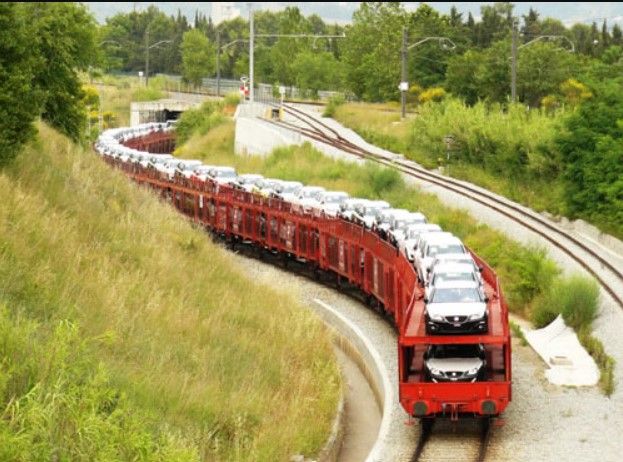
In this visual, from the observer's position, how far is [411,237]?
33.2 metres

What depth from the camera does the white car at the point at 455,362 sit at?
22.3 m

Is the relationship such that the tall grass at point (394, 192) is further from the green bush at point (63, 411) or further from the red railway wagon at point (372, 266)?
the green bush at point (63, 411)

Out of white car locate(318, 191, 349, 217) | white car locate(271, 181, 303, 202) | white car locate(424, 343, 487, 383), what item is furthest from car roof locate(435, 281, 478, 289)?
white car locate(271, 181, 303, 202)

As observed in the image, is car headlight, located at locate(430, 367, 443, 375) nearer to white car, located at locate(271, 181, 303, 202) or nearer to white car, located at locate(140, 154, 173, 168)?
white car, located at locate(271, 181, 303, 202)

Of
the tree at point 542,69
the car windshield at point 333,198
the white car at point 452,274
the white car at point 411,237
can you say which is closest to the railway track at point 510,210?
the white car at point 411,237

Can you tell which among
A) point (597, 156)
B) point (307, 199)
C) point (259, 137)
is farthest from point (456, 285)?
point (259, 137)

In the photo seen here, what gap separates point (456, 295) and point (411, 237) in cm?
977

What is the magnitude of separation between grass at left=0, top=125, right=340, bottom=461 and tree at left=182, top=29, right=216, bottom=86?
97808mm

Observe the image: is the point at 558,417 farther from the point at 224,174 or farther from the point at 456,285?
the point at 224,174

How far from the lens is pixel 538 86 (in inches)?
2995

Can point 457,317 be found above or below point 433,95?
above

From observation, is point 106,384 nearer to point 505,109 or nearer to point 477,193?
point 477,193

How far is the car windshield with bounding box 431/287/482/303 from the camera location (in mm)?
23219

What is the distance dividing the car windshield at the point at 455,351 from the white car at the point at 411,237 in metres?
8.22
